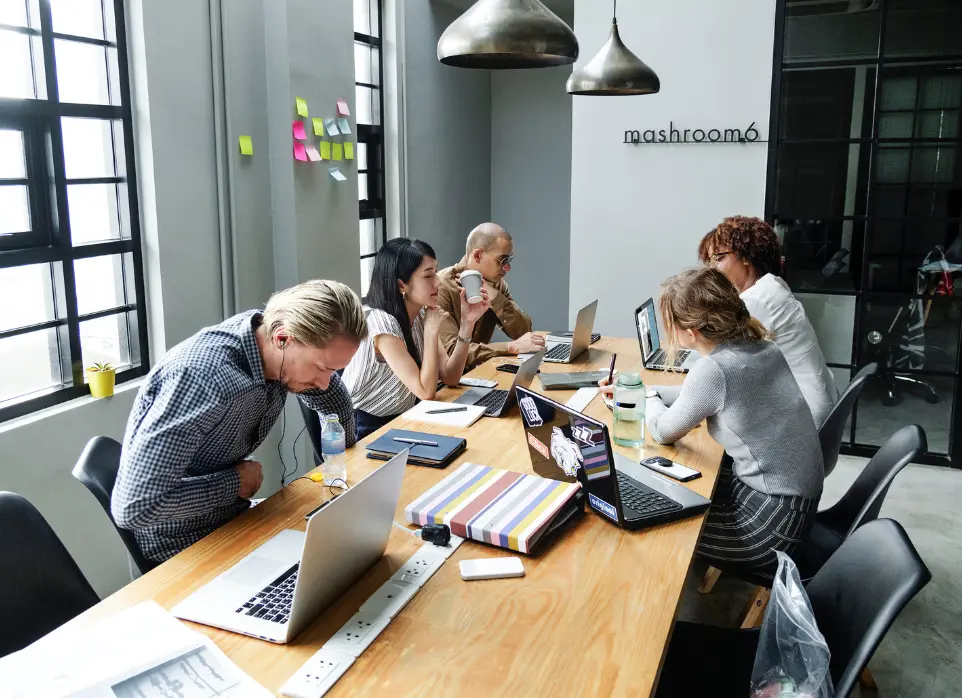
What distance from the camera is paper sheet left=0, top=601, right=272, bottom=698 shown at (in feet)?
4.22

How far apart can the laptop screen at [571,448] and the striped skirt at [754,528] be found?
0.51 m

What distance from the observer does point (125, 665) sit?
1.35 metres

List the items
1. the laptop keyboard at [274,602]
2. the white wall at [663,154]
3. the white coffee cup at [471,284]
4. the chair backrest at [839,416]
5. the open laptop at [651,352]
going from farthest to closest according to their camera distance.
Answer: the white wall at [663,154] → the open laptop at [651,352] → the white coffee cup at [471,284] → the chair backrest at [839,416] → the laptop keyboard at [274,602]

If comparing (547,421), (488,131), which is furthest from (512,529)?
(488,131)

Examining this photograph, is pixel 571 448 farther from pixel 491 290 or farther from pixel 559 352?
pixel 491 290

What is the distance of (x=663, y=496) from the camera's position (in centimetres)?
209

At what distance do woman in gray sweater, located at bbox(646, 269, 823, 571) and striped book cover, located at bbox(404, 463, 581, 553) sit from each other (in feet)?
1.76

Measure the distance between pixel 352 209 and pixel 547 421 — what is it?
107 inches

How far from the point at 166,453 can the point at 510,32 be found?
1.27m

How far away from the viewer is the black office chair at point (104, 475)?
191 centimetres

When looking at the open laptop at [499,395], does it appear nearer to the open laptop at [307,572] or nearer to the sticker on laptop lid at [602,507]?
the sticker on laptop lid at [602,507]

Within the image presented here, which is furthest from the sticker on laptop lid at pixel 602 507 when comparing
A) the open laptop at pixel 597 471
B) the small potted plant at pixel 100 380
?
the small potted plant at pixel 100 380

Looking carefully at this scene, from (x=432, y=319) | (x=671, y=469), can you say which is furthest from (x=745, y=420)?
(x=432, y=319)

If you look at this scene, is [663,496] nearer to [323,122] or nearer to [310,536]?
[310,536]
